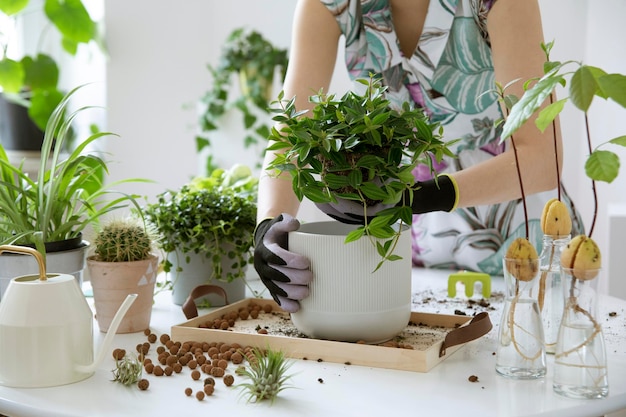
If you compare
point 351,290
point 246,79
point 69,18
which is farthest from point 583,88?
point 246,79

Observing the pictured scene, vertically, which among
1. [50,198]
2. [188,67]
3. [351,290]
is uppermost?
[188,67]

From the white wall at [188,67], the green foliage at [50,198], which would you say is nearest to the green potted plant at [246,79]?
the white wall at [188,67]

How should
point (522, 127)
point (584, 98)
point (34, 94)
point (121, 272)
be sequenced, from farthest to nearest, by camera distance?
point (34, 94) < point (522, 127) < point (121, 272) < point (584, 98)

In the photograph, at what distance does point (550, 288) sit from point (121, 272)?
2.22ft

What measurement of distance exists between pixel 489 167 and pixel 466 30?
1.18 feet

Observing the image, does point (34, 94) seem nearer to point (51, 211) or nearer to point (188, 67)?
point (188, 67)

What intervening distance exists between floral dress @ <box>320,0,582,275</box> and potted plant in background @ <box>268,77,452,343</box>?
0.54 metres

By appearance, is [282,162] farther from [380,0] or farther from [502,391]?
[380,0]

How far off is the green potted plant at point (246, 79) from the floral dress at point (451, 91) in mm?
1996

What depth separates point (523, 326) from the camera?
0.93m

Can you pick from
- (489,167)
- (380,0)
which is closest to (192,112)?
(380,0)

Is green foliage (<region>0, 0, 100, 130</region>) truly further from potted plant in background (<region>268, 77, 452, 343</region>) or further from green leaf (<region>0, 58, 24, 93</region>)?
potted plant in background (<region>268, 77, 452, 343</region>)

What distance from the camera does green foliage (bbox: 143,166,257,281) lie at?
4.57 feet

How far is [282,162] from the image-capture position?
3.47 ft
